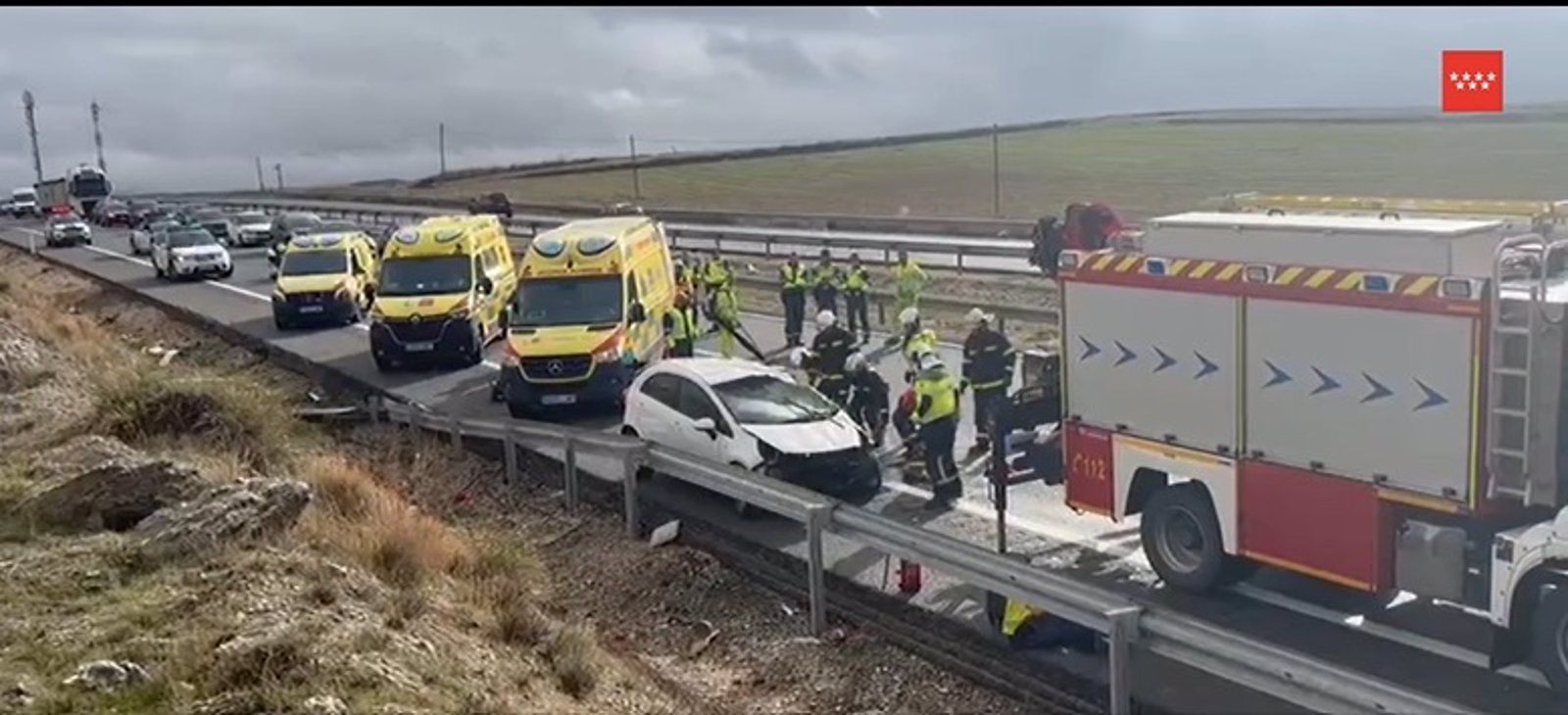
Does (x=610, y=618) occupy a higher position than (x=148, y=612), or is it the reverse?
(x=148, y=612)

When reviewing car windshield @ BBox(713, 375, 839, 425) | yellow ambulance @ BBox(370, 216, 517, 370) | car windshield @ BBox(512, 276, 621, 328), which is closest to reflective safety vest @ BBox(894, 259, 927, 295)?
car windshield @ BBox(512, 276, 621, 328)

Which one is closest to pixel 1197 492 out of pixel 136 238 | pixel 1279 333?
pixel 1279 333

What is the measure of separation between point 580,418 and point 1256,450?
10.6m

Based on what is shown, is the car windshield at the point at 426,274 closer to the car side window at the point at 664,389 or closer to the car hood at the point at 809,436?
the car side window at the point at 664,389

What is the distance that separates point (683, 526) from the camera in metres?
12.4

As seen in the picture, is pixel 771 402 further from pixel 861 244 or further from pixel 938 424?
pixel 861 244

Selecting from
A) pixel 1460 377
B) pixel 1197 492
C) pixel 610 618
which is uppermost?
pixel 1460 377

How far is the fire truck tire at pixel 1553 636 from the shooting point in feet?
26.6

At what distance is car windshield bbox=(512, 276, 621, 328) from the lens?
64.2 ft

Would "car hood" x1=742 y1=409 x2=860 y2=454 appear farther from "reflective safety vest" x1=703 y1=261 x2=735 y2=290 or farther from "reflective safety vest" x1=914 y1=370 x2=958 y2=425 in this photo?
"reflective safety vest" x1=703 y1=261 x2=735 y2=290

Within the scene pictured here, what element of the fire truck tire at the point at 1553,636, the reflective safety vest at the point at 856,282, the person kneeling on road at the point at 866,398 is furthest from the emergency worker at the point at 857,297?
the fire truck tire at the point at 1553,636

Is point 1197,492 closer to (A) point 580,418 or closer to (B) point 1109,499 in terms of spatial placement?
(B) point 1109,499

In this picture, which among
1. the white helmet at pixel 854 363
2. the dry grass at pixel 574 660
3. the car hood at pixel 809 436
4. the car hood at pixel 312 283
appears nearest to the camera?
the dry grass at pixel 574 660

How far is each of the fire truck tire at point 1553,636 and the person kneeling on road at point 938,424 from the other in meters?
5.59
